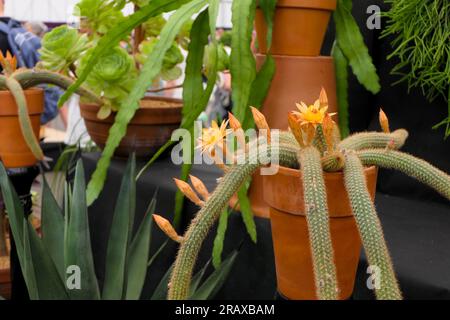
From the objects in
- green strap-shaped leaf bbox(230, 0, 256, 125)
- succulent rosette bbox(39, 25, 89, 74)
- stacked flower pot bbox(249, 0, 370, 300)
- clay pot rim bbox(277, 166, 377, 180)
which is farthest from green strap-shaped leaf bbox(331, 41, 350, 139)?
succulent rosette bbox(39, 25, 89, 74)

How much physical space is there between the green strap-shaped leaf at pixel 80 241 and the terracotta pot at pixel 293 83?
0.89 ft

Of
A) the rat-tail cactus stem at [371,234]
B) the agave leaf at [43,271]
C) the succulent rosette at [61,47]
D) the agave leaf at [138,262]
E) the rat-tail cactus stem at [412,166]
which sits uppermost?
the succulent rosette at [61,47]

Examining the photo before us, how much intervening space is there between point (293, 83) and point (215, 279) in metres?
0.29

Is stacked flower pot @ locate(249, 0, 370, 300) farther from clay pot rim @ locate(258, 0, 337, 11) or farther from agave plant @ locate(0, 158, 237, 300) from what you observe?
agave plant @ locate(0, 158, 237, 300)

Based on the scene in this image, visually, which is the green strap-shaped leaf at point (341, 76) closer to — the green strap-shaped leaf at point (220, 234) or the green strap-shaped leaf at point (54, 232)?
the green strap-shaped leaf at point (220, 234)

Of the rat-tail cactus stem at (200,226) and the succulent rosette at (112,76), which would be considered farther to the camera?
the succulent rosette at (112,76)

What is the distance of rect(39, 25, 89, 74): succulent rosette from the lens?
84cm

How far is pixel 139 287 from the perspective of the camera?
0.69 meters

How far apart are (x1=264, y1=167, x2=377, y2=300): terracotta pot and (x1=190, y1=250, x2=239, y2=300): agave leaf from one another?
0.56ft

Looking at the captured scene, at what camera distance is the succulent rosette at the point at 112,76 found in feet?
2.71

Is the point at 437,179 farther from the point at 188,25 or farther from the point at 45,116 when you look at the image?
the point at 45,116

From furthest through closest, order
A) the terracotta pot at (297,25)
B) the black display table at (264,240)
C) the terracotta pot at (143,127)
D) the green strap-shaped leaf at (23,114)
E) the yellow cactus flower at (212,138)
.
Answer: the terracotta pot at (143,127)
the green strap-shaped leaf at (23,114)
the terracotta pot at (297,25)
the black display table at (264,240)
the yellow cactus flower at (212,138)

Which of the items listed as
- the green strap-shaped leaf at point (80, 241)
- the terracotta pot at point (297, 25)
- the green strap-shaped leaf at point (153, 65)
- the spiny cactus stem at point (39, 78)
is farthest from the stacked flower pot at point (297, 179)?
the spiny cactus stem at point (39, 78)

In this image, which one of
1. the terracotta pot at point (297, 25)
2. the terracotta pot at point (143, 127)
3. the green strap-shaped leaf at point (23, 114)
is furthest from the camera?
the terracotta pot at point (143, 127)
